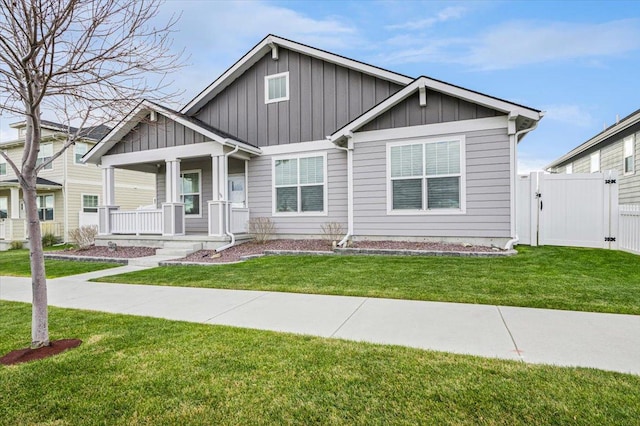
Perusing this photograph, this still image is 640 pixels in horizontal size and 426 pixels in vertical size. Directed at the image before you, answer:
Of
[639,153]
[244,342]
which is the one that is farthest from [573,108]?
[244,342]

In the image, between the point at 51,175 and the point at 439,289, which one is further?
the point at 51,175

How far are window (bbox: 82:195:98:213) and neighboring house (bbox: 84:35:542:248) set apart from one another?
367 inches

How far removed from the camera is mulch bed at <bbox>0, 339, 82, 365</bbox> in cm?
319

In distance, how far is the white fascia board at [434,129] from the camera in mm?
8719

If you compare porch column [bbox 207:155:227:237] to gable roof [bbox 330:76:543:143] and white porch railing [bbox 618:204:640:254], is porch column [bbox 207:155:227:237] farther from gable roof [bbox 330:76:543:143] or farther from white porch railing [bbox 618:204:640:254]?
white porch railing [bbox 618:204:640:254]

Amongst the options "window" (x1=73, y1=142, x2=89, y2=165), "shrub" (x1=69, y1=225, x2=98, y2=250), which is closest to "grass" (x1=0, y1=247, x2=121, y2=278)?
"shrub" (x1=69, y1=225, x2=98, y2=250)

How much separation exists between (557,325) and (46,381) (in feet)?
16.1

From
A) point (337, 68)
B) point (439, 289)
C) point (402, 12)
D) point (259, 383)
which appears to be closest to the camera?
point (259, 383)

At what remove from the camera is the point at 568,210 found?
9.61 m

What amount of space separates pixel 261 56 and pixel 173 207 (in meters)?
6.32

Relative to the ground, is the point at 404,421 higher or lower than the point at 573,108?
lower

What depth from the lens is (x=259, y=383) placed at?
260 cm

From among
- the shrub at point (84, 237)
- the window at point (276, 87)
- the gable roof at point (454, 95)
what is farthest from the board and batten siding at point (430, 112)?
the shrub at point (84, 237)

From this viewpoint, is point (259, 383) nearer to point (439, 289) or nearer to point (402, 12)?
point (439, 289)
